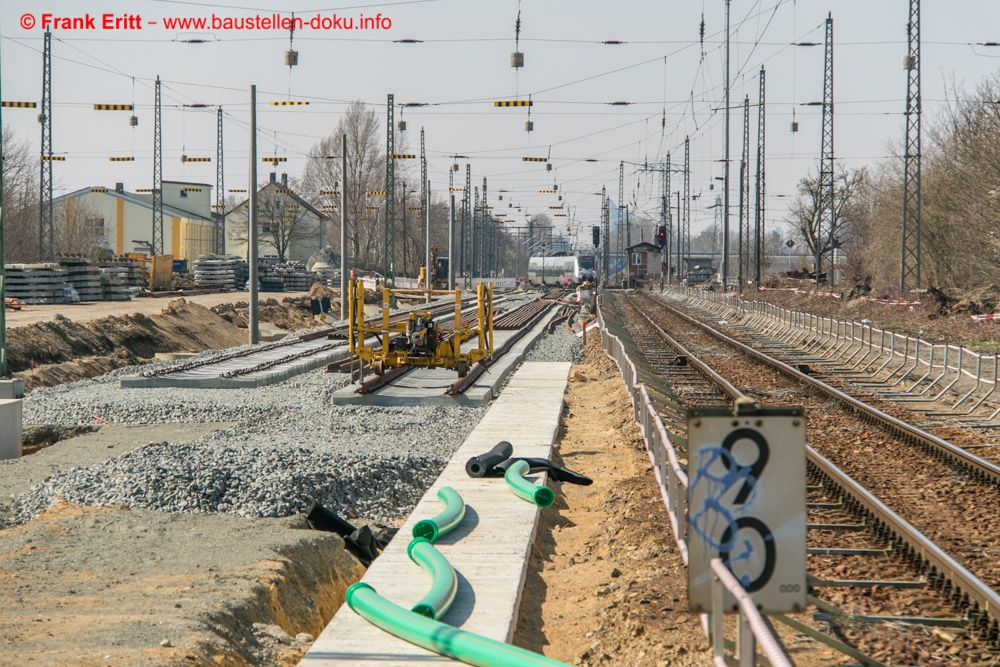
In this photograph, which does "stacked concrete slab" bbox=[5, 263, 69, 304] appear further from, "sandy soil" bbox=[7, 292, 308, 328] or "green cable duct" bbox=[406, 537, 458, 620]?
"green cable duct" bbox=[406, 537, 458, 620]

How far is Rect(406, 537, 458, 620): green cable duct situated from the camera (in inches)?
283

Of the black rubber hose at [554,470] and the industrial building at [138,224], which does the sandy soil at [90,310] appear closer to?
the black rubber hose at [554,470]

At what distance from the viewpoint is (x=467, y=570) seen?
8.55m

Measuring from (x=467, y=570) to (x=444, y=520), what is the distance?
1129 millimetres

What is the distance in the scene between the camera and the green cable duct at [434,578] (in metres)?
7.18

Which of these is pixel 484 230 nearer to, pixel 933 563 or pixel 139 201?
pixel 139 201

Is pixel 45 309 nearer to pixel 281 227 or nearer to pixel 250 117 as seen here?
pixel 250 117

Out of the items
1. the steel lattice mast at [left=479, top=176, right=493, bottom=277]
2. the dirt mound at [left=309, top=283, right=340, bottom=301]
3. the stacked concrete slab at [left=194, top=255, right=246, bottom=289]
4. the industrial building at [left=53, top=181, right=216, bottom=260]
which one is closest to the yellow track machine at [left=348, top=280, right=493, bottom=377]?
the dirt mound at [left=309, top=283, right=340, bottom=301]

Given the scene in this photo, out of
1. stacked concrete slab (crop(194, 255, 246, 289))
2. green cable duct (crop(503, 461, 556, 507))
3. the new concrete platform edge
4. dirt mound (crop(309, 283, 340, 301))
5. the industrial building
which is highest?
the industrial building

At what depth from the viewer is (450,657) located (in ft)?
21.1

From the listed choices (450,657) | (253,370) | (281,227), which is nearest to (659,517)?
(450,657)

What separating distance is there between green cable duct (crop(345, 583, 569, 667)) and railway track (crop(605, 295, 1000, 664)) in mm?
1595

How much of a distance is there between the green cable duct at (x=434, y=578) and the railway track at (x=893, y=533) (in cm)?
243

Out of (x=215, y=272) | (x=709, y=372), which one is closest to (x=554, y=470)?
(x=709, y=372)
